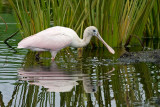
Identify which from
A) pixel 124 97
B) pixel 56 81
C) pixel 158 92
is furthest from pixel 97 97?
pixel 56 81

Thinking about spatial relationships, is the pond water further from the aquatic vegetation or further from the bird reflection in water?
the aquatic vegetation

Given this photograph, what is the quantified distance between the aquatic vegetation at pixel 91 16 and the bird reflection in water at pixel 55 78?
7.42 feet

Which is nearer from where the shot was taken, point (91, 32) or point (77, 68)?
point (77, 68)

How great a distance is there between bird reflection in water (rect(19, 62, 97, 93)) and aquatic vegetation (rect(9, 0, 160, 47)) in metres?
2.26

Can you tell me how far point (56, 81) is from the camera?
6828 mm

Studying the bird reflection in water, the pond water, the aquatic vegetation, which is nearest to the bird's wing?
the pond water

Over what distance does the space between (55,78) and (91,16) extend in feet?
12.8

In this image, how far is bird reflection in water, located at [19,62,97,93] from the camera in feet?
20.6

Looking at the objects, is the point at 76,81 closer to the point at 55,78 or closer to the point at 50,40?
the point at 55,78

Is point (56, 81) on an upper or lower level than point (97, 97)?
upper

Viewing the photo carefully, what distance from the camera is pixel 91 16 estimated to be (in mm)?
10734

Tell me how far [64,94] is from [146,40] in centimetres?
748

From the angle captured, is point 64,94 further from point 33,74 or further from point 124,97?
point 33,74

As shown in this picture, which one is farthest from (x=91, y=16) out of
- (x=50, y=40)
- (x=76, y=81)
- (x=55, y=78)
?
(x=76, y=81)
